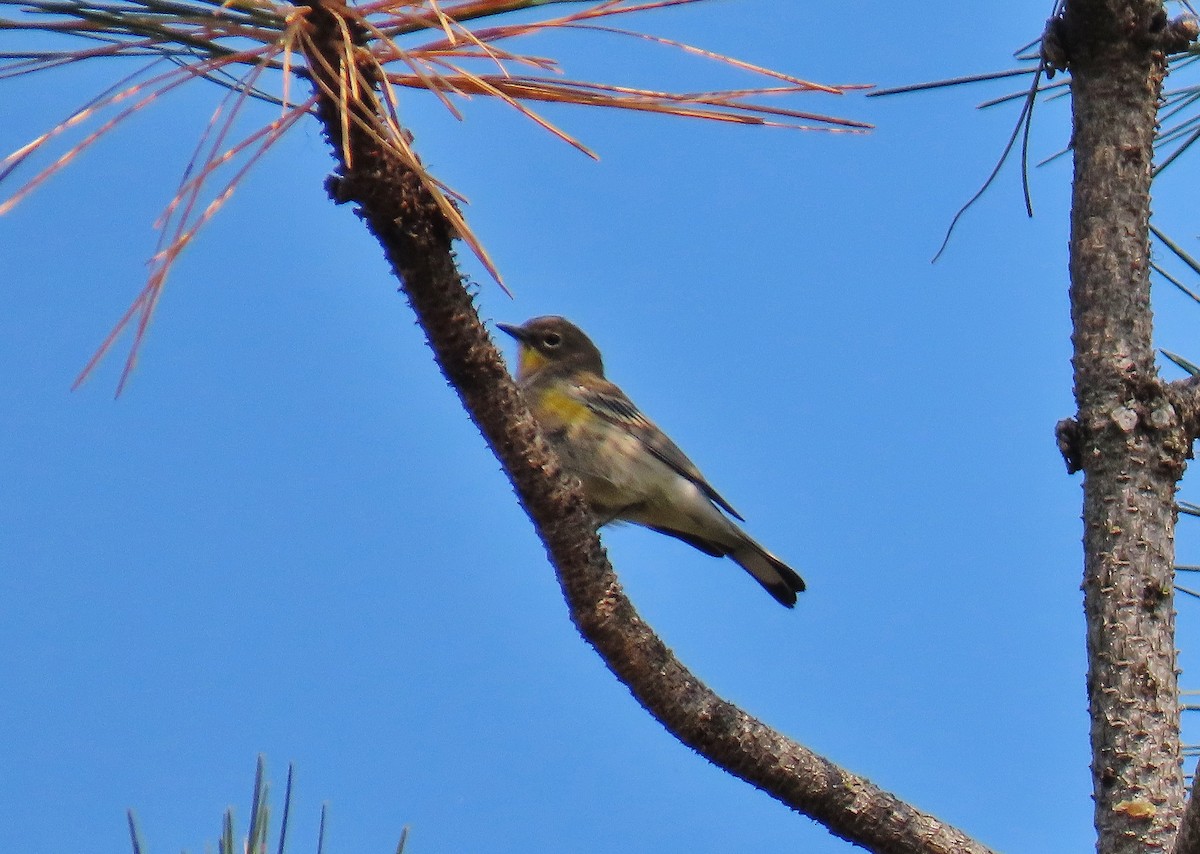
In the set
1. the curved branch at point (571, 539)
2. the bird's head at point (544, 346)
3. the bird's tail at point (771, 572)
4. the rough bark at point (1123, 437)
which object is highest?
the bird's head at point (544, 346)

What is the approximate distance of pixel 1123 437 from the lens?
121 inches

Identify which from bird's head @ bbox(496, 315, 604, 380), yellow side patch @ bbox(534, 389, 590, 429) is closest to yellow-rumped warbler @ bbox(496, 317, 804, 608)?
yellow side patch @ bbox(534, 389, 590, 429)

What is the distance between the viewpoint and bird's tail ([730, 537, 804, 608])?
21.3 feet

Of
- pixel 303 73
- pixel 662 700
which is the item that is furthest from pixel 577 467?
pixel 303 73

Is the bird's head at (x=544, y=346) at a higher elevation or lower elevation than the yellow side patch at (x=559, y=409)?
higher

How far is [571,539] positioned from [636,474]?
3.33 m

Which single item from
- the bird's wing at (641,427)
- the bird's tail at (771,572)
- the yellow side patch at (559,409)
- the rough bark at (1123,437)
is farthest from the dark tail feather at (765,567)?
the rough bark at (1123,437)

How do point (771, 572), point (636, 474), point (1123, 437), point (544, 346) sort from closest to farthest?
point (1123, 437) < point (636, 474) < point (771, 572) < point (544, 346)

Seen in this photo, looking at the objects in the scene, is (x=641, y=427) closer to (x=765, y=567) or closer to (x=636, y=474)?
(x=636, y=474)

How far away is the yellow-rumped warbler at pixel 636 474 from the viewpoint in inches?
247

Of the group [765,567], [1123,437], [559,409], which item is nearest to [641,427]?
[559,409]

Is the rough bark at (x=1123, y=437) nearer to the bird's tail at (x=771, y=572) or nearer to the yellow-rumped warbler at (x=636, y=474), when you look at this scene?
the yellow-rumped warbler at (x=636, y=474)

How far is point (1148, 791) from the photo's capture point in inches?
Answer: 112

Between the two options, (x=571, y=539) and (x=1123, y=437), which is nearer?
(x=571, y=539)
